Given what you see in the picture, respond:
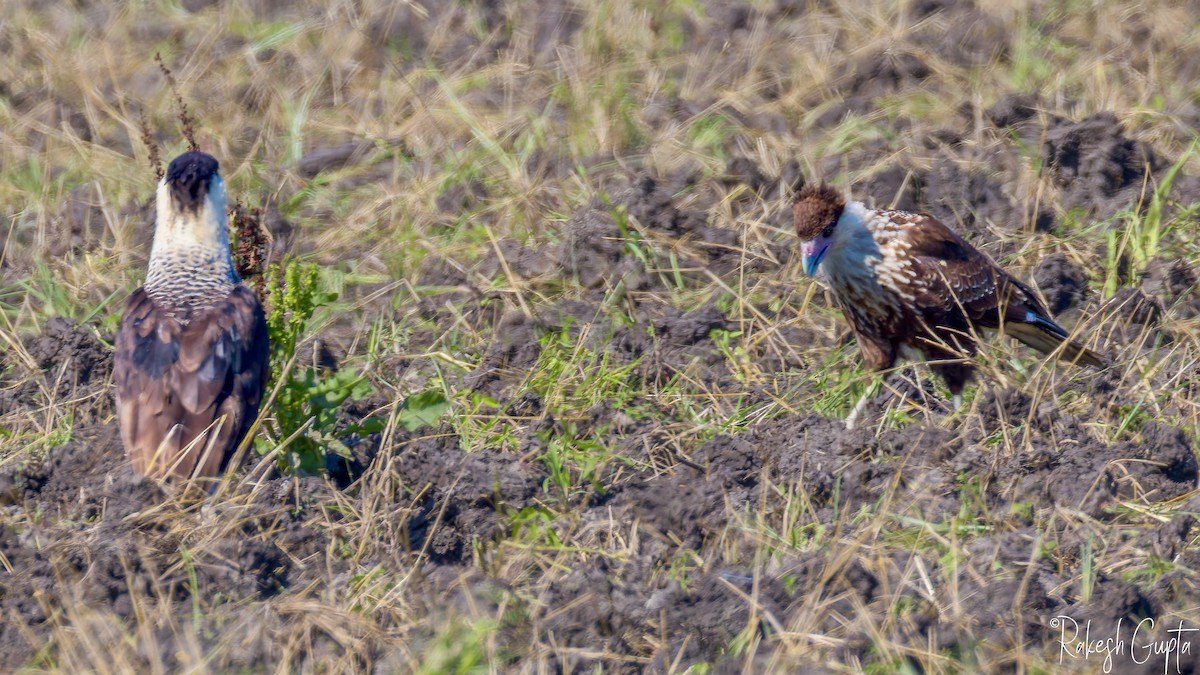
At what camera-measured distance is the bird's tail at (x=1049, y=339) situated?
5.52 meters

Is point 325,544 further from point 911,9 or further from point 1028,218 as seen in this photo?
point 911,9

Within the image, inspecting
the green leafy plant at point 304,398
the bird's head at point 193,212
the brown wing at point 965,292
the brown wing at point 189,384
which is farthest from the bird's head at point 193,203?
the brown wing at point 965,292

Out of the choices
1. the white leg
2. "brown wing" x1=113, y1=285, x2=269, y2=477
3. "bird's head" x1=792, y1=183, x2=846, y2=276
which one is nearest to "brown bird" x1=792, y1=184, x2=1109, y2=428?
"bird's head" x1=792, y1=183, x2=846, y2=276

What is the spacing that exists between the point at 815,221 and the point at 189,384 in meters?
2.51

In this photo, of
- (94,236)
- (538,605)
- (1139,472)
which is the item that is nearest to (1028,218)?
(1139,472)

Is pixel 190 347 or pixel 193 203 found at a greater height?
pixel 193 203

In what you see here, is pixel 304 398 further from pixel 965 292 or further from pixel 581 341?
pixel 965 292

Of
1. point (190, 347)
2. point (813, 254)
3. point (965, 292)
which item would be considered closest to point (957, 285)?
point (965, 292)

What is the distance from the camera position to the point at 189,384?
15.9 feet

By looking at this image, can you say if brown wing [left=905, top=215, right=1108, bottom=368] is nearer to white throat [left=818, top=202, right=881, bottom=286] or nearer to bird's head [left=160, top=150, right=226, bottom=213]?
white throat [left=818, top=202, right=881, bottom=286]

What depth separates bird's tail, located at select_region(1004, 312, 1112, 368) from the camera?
5.52 meters
